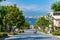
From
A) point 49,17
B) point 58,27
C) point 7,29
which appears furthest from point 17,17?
point 58,27

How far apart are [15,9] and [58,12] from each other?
134 feet

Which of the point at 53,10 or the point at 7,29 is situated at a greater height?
the point at 53,10

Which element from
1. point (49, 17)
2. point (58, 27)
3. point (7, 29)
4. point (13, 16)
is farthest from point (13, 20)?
point (58, 27)

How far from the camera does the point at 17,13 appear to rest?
280 feet

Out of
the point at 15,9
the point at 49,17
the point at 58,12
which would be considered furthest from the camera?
the point at 58,12

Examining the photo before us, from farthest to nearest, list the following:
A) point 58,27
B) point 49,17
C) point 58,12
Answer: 1. point 58,12
2. point 58,27
3. point 49,17

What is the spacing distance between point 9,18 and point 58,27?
38.6 meters

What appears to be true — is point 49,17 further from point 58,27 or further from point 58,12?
point 58,12

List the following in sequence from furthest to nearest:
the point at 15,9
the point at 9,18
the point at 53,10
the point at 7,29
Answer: the point at 53,10 < the point at 7,29 < the point at 15,9 < the point at 9,18

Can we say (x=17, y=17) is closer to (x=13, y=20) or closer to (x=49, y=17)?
(x=13, y=20)

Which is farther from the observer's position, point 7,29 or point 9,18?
point 7,29

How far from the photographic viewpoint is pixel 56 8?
124 m

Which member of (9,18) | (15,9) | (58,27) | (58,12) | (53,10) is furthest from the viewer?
(53,10)

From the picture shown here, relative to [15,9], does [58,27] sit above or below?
below
